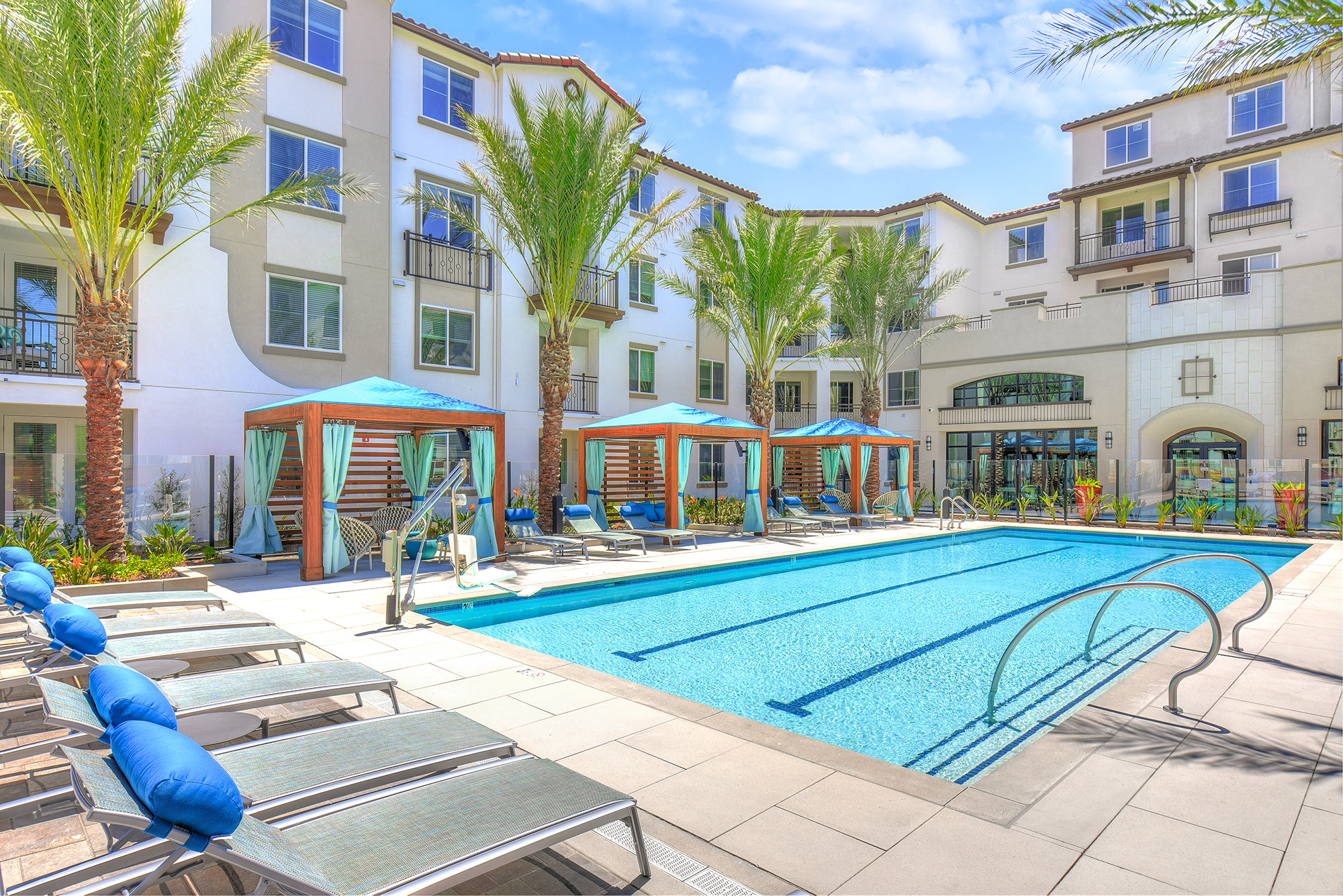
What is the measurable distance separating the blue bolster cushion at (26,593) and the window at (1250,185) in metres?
28.8

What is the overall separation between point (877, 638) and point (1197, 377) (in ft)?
61.8

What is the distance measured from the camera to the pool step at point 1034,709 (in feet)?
14.3

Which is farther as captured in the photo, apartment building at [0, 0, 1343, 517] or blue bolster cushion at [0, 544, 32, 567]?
apartment building at [0, 0, 1343, 517]

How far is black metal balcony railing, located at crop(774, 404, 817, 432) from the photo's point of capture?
2734 cm

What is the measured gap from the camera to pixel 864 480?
21281 mm

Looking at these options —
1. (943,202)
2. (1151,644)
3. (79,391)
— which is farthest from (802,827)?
(943,202)

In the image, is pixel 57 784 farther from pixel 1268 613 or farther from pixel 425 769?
pixel 1268 613

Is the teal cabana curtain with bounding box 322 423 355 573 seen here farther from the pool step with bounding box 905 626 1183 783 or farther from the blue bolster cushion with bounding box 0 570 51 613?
the pool step with bounding box 905 626 1183 783

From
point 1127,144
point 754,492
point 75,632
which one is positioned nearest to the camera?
point 75,632

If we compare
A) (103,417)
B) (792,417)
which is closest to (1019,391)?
(792,417)

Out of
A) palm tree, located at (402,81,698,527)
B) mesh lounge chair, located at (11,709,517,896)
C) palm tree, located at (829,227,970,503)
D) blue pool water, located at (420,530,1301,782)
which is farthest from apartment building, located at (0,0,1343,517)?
mesh lounge chair, located at (11,709,517,896)

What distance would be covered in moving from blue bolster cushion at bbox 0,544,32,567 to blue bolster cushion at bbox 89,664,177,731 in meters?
4.15

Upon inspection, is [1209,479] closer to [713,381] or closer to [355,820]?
[713,381]

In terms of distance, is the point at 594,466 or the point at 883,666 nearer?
the point at 883,666
